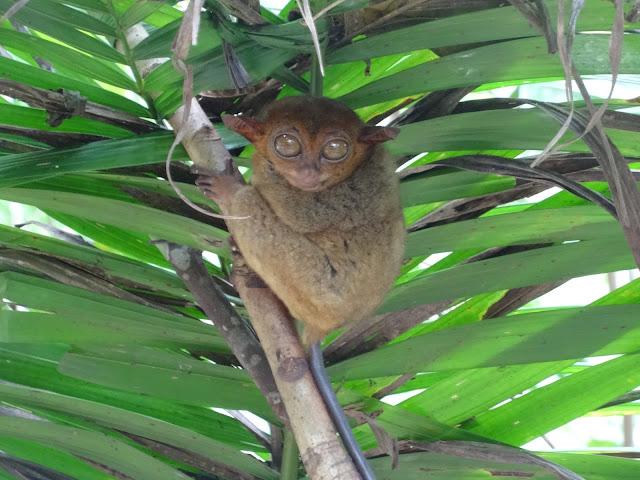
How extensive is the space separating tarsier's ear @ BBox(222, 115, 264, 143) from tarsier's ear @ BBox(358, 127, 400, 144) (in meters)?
0.35

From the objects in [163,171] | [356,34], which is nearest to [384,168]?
[356,34]

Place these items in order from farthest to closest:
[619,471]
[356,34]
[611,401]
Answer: [611,401] < [619,471] < [356,34]

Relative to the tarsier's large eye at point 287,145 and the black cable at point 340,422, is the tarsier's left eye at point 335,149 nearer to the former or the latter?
the tarsier's large eye at point 287,145


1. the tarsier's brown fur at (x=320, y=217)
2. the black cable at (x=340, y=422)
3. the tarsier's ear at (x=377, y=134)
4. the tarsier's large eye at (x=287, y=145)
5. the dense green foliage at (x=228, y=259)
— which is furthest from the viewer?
the tarsier's large eye at (x=287, y=145)

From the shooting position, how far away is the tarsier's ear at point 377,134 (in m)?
2.27

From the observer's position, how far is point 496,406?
2789 millimetres

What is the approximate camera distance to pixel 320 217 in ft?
8.61

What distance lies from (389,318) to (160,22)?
4.40 ft

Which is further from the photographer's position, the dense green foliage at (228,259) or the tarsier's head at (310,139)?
the tarsier's head at (310,139)

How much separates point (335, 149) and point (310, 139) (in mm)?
96

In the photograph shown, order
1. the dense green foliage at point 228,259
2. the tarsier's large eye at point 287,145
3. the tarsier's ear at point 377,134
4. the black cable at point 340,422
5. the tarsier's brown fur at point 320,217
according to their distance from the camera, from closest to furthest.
Result: the black cable at point 340,422, the dense green foliage at point 228,259, the tarsier's ear at point 377,134, the tarsier's brown fur at point 320,217, the tarsier's large eye at point 287,145

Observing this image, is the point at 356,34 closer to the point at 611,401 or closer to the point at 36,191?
the point at 36,191

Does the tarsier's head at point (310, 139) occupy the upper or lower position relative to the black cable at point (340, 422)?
upper

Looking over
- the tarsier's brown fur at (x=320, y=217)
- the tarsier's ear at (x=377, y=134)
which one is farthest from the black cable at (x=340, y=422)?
the tarsier's ear at (x=377, y=134)
